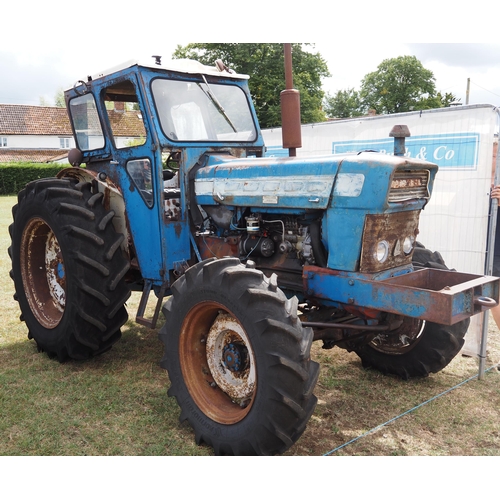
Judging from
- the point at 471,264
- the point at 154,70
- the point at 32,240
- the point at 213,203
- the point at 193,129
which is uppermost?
the point at 154,70

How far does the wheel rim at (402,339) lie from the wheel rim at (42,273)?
2.93 meters

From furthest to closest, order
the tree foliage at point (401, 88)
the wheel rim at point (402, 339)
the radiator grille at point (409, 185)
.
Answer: the tree foliage at point (401, 88), the wheel rim at point (402, 339), the radiator grille at point (409, 185)

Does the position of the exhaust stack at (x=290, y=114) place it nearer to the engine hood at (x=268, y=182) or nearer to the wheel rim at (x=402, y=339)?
the engine hood at (x=268, y=182)

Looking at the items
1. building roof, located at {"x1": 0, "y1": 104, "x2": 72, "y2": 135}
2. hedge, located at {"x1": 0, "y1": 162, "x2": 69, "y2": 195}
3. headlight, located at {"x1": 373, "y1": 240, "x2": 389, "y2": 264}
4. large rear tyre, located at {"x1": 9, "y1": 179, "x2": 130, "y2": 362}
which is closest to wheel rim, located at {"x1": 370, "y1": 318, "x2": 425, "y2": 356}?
headlight, located at {"x1": 373, "y1": 240, "x2": 389, "y2": 264}

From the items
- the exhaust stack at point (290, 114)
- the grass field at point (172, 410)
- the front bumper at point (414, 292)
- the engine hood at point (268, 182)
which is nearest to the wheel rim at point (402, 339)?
the grass field at point (172, 410)

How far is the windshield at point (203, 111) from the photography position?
421 cm

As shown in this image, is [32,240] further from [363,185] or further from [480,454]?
[480,454]

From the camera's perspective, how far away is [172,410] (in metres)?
3.76

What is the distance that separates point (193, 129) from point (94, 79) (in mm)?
1098

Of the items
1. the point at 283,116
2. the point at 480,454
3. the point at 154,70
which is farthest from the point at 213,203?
the point at 480,454

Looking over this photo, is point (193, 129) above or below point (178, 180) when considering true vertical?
above

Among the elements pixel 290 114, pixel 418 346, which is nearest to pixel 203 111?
pixel 290 114

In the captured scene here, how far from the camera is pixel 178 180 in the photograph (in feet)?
14.5

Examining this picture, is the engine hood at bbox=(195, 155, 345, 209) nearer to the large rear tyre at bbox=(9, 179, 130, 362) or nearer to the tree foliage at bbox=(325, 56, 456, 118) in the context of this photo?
the large rear tyre at bbox=(9, 179, 130, 362)
